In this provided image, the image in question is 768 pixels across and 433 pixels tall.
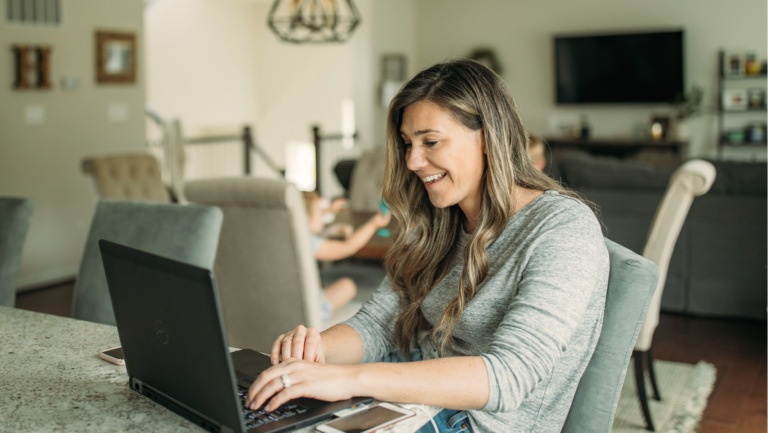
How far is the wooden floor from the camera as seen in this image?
8.02 ft

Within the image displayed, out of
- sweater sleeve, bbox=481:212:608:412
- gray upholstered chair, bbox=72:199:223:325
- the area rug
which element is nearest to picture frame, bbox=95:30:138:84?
gray upholstered chair, bbox=72:199:223:325

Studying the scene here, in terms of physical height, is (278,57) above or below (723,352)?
above

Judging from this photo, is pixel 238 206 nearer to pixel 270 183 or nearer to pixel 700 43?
pixel 270 183

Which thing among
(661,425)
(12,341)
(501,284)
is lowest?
(661,425)

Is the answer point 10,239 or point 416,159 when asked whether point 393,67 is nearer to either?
point 10,239

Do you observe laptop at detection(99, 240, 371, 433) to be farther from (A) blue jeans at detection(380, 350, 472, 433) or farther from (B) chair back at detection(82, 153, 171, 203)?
(B) chair back at detection(82, 153, 171, 203)

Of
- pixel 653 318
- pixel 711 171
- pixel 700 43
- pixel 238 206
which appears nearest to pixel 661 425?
pixel 653 318

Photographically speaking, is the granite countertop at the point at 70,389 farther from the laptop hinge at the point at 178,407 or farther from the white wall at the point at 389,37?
the white wall at the point at 389,37

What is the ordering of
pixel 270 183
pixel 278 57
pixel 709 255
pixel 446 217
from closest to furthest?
1. pixel 446 217
2. pixel 270 183
3. pixel 709 255
4. pixel 278 57

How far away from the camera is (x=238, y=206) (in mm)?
2137

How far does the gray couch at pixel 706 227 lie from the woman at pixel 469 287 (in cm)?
236

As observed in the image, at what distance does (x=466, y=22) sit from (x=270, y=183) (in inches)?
273

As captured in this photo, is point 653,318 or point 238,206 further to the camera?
point 653,318

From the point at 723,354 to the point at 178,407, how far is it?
290 cm
